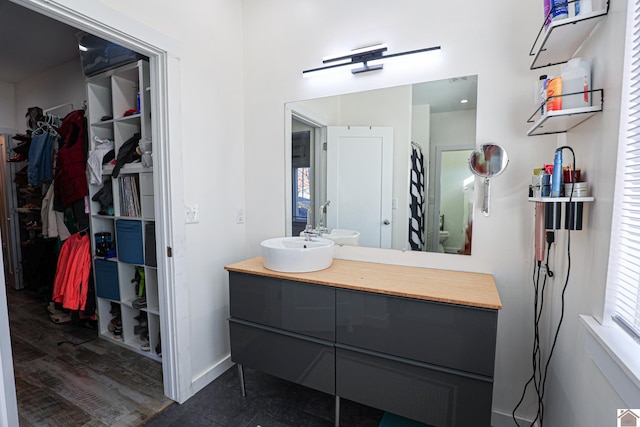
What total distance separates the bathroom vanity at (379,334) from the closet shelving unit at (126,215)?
0.92 metres

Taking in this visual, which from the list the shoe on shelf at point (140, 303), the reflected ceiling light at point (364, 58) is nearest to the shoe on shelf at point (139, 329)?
the shoe on shelf at point (140, 303)

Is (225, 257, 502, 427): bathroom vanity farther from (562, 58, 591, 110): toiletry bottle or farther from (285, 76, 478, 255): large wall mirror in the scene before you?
(562, 58, 591, 110): toiletry bottle

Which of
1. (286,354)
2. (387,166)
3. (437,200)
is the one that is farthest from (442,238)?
(286,354)

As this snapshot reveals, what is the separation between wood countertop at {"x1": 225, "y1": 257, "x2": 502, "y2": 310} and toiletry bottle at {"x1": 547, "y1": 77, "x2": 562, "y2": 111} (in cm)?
78

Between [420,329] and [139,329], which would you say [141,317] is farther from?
[420,329]

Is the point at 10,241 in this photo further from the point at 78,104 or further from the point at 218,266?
the point at 218,266

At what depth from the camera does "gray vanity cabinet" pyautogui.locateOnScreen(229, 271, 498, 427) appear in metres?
1.24

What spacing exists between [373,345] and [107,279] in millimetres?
2360

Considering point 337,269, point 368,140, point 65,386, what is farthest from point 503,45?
point 65,386

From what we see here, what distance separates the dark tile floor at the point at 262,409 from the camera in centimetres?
168

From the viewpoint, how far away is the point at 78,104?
3.07 m

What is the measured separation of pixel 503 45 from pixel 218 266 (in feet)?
7.28

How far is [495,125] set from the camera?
1544mm

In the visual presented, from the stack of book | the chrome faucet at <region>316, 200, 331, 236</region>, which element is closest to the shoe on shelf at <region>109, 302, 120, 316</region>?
the stack of book
